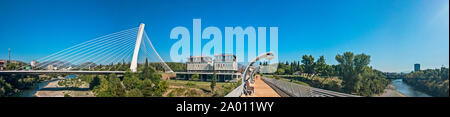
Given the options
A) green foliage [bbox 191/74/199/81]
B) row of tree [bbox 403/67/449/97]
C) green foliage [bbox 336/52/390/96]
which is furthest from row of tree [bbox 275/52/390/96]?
green foliage [bbox 191/74/199/81]

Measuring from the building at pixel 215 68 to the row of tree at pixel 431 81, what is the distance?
10.8 metres

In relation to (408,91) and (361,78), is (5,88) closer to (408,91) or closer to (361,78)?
(361,78)

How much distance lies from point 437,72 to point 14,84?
2386cm

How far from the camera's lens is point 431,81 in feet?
14.9

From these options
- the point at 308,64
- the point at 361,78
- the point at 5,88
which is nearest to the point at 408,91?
the point at 361,78

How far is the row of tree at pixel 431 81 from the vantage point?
4082 mm

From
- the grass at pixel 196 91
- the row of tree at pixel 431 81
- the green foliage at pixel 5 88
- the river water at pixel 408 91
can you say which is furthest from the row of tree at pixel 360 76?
the green foliage at pixel 5 88

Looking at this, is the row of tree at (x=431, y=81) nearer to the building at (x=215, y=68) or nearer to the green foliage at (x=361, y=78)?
the green foliage at (x=361, y=78)

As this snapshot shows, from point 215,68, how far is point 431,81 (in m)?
13.1
